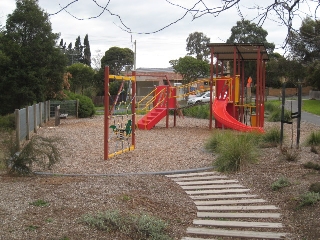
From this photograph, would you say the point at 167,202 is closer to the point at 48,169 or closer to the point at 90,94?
the point at 48,169

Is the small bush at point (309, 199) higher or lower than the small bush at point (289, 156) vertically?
lower

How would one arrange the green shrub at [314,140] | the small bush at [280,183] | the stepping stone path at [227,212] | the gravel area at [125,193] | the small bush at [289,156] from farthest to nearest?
the green shrub at [314,140] → the small bush at [289,156] → the small bush at [280,183] → the stepping stone path at [227,212] → the gravel area at [125,193]

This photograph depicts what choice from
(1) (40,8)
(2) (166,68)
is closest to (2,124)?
(1) (40,8)

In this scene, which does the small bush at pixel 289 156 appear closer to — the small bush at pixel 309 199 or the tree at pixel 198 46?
the small bush at pixel 309 199

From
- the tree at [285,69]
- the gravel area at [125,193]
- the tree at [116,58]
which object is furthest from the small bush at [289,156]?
the tree at [116,58]

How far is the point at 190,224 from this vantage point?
6004 mm

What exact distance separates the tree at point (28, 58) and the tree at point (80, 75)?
724 inches

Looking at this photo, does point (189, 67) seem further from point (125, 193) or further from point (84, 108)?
point (125, 193)

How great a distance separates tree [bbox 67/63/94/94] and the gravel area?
30.9 m

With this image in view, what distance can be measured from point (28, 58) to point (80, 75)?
67.6 ft

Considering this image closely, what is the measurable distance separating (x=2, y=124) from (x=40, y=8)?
8074 mm

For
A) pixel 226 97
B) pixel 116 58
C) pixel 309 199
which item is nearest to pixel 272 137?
pixel 309 199

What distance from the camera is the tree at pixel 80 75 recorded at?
41.9m

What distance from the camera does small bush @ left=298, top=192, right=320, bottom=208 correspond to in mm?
6539
